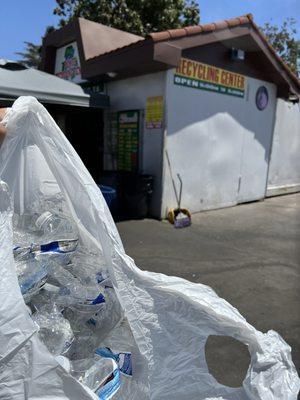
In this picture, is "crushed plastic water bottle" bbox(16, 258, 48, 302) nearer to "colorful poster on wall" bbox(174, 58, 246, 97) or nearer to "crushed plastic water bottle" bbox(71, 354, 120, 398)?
"crushed plastic water bottle" bbox(71, 354, 120, 398)

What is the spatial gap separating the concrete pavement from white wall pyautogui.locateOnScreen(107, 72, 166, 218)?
2.32 feet

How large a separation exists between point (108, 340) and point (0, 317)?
648 millimetres

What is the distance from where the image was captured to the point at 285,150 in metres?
10.7

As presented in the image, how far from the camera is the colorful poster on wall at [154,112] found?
6602mm

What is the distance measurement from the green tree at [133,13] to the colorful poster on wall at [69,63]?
5360 mm

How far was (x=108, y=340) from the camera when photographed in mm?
1719

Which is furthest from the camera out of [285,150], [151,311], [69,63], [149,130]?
[285,150]

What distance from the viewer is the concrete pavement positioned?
9.22 ft

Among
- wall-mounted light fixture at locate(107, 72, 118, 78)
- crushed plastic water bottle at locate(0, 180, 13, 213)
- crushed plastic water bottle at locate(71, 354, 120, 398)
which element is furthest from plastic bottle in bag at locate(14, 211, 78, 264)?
wall-mounted light fixture at locate(107, 72, 118, 78)

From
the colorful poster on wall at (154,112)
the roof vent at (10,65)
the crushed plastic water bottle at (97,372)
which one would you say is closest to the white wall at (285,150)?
the colorful poster on wall at (154,112)

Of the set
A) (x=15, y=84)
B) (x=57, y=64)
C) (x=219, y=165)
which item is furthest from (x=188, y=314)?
(x=57, y=64)

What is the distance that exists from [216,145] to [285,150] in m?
3.80

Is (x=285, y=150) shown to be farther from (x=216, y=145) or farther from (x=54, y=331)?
(x=54, y=331)

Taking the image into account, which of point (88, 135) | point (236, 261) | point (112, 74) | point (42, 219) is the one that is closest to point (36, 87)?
point (112, 74)
